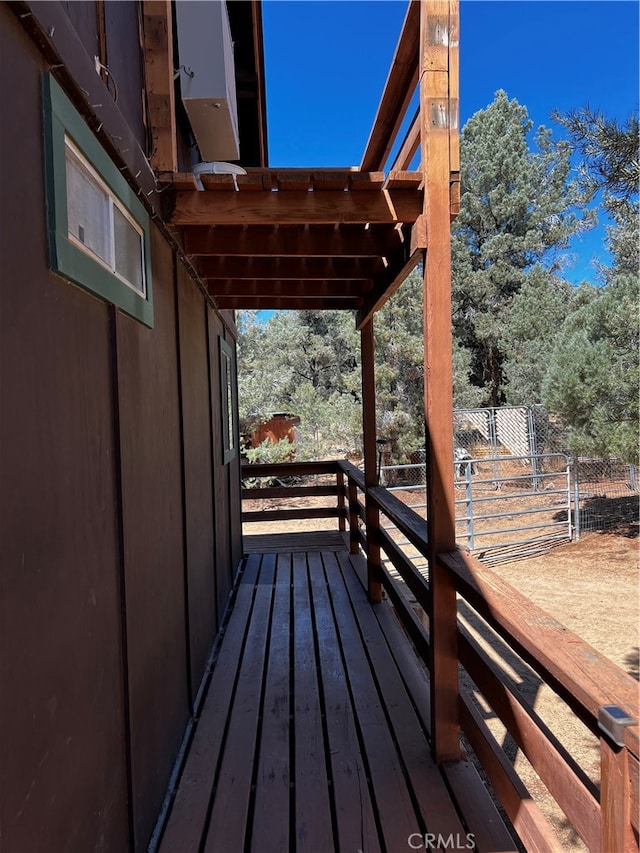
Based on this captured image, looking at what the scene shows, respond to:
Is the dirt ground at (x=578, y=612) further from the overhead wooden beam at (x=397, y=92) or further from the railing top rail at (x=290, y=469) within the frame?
the overhead wooden beam at (x=397, y=92)

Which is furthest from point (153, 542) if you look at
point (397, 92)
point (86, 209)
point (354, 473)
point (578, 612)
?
point (578, 612)

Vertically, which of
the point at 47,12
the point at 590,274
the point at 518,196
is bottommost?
the point at 47,12

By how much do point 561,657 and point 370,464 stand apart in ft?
9.91

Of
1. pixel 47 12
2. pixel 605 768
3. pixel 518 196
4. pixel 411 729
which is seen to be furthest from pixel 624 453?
pixel 518 196

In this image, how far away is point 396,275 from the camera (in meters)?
2.69

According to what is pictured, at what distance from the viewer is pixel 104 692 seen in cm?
133

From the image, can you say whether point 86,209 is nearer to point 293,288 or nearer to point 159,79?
point 159,79

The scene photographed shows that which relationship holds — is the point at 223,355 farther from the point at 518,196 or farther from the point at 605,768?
the point at 518,196

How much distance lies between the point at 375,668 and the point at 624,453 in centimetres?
667

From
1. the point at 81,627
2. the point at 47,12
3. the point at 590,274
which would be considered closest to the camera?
the point at 47,12

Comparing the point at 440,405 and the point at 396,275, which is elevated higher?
the point at 396,275

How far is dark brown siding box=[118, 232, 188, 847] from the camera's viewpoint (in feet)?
5.24

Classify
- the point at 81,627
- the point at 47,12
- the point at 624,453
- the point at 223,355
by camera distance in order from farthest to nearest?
the point at 624,453
the point at 223,355
the point at 81,627
the point at 47,12

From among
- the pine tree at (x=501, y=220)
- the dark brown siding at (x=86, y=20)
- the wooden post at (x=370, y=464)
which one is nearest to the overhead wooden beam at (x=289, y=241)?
the dark brown siding at (x=86, y=20)
